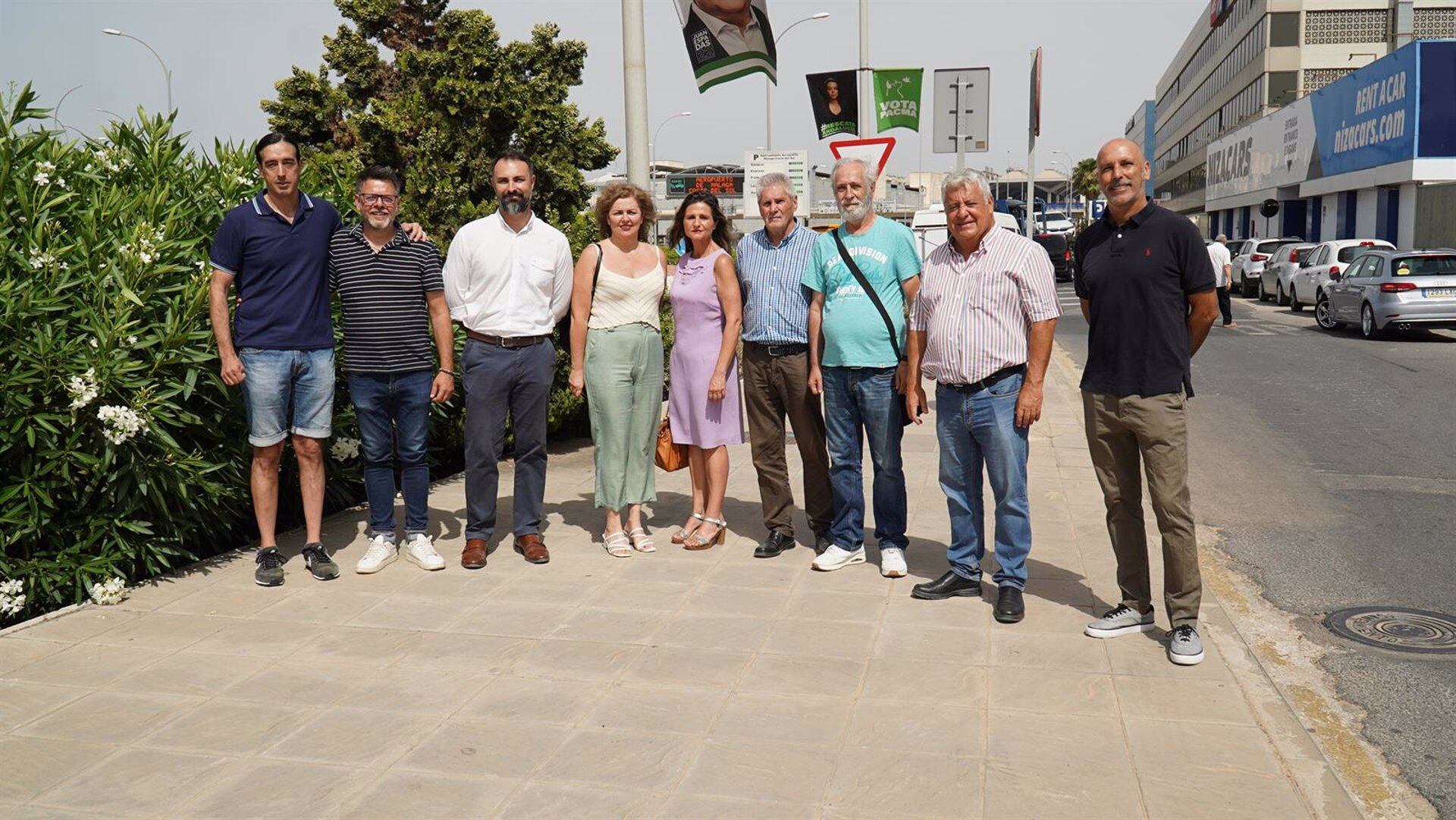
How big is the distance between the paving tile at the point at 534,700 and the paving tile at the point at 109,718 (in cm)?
102

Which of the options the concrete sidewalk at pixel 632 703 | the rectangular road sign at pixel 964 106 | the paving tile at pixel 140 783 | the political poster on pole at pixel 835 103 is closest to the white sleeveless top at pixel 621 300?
the concrete sidewalk at pixel 632 703

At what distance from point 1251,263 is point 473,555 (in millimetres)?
30859

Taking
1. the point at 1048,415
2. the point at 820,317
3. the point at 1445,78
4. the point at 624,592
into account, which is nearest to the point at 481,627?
the point at 624,592

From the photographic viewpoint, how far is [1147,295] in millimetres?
4801

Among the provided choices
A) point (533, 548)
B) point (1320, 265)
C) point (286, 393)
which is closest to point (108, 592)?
point (286, 393)

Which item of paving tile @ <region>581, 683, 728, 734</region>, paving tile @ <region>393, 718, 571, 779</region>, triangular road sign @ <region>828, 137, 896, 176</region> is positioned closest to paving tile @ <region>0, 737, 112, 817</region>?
paving tile @ <region>393, 718, 571, 779</region>

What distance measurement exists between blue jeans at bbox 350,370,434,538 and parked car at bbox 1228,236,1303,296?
1178 inches

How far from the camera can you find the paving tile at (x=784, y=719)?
4078 mm

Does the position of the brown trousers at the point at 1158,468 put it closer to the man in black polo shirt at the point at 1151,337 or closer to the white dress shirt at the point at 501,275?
the man in black polo shirt at the point at 1151,337

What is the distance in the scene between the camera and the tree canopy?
9.29 metres

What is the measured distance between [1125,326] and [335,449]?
4441mm

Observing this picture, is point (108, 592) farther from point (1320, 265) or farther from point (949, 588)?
point (1320, 265)

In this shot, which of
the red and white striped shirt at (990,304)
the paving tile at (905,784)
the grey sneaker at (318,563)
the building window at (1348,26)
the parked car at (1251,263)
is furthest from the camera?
the building window at (1348,26)

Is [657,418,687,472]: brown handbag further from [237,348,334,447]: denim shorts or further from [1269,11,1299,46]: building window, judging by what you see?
[1269,11,1299,46]: building window
